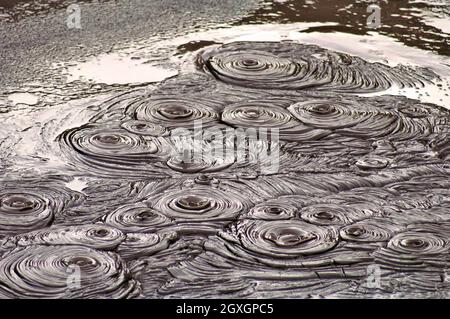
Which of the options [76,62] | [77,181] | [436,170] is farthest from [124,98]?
[436,170]

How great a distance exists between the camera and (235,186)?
3295 millimetres

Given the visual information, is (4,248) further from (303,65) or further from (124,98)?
(303,65)

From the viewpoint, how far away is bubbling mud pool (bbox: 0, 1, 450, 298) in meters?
2.79

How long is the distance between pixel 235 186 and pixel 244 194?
63mm

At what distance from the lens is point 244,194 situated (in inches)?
128

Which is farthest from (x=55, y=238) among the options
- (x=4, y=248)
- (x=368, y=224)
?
(x=368, y=224)

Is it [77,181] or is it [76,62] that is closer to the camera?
[77,181]

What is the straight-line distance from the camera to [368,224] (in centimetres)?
308

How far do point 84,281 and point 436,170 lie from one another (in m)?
1.44

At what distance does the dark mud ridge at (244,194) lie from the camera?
2.79 metres

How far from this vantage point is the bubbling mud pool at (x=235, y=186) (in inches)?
110

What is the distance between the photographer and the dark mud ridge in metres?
2.79

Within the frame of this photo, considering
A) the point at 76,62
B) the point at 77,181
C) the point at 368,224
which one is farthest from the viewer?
the point at 76,62
